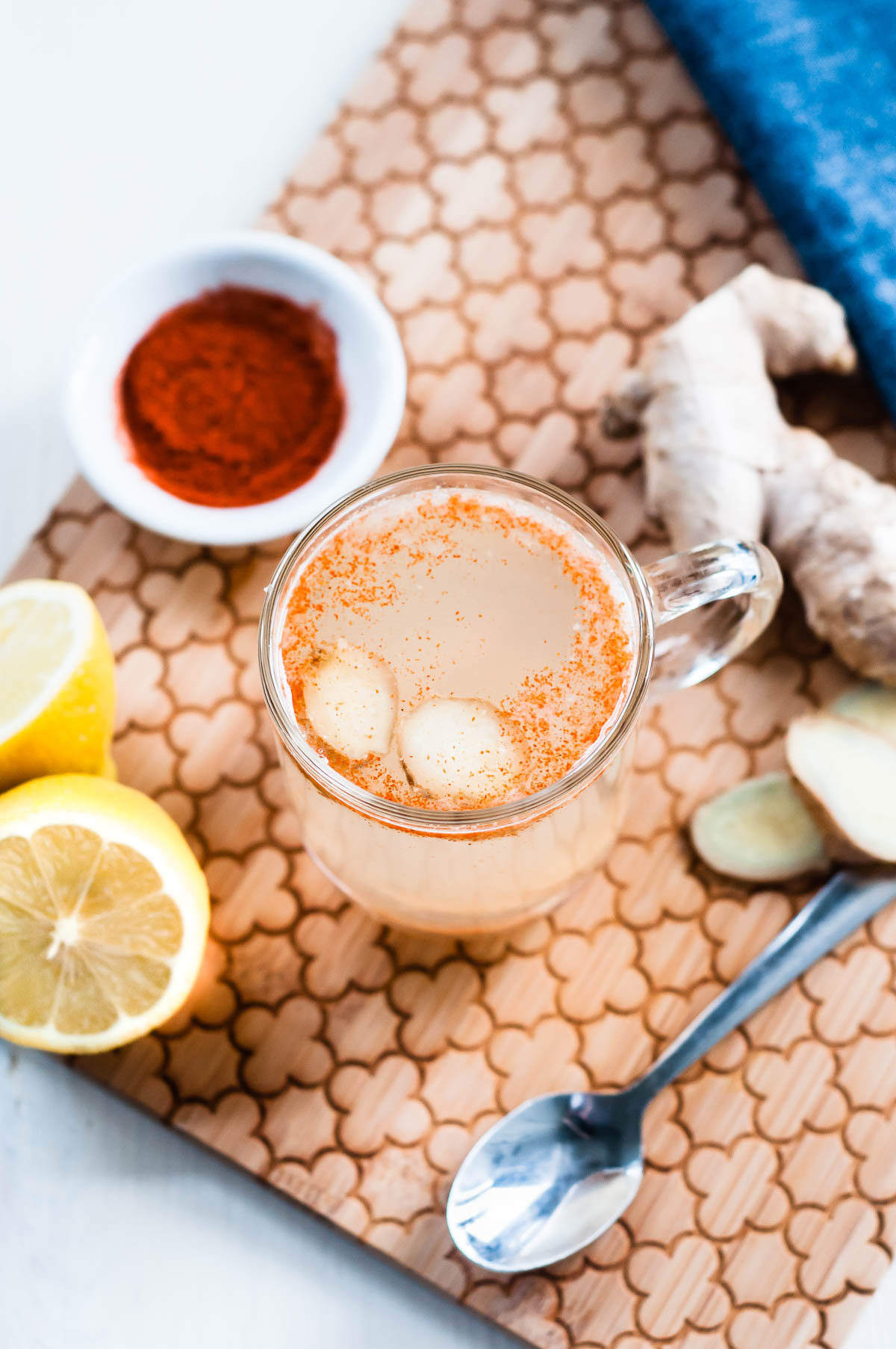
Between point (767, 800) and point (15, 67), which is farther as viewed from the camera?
point (15, 67)

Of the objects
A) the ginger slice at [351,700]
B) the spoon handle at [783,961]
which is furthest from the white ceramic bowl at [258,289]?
the spoon handle at [783,961]

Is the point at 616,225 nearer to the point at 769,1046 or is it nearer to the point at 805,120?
the point at 805,120

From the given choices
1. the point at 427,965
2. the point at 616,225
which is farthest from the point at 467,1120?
the point at 616,225

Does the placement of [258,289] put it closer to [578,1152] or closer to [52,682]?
[52,682]

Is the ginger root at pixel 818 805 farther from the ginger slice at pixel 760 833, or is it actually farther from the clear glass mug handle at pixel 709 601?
the clear glass mug handle at pixel 709 601

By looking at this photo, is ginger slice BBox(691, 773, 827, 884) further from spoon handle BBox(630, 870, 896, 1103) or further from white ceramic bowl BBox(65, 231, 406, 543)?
white ceramic bowl BBox(65, 231, 406, 543)

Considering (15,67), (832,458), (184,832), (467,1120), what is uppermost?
(15,67)

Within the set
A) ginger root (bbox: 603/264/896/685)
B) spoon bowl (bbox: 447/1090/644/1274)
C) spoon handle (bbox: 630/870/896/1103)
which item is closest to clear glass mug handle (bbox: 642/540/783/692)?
ginger root (bbox: 603/264/896/685)
